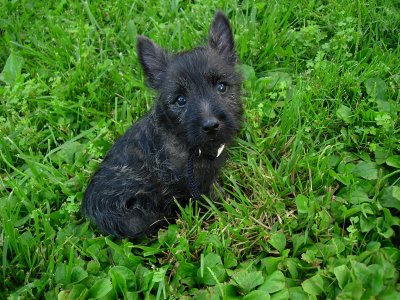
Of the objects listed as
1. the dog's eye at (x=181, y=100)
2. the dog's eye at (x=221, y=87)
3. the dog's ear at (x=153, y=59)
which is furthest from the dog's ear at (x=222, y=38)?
the dog's eye at (x=181, y=100)

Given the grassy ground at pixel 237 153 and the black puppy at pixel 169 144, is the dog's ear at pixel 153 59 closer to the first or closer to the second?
the black puppy at pixel 169 144

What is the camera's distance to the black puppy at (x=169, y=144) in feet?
11.3

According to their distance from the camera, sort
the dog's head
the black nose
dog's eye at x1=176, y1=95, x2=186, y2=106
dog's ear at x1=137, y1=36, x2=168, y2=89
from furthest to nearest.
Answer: dog's ear at x1=137, y1=36, x2=168, y2=89 → dog's eye at x1=176, y1=95, x2=186, y2=106 → the dog's head → the black nose

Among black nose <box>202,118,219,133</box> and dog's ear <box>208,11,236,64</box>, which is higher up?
dog's ear <box>208,11,236,64</box>

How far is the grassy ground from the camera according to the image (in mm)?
3314

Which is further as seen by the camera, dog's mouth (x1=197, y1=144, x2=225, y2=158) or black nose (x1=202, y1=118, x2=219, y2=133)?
dog's mouth (x1=197, y1=144, x2=225, y2=158)

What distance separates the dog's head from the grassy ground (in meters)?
0.58

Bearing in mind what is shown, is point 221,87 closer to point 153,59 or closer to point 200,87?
point 200,87

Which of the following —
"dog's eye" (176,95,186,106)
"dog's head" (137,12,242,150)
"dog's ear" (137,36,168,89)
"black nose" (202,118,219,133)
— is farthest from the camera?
"dog's ear" (137,36,168,89)

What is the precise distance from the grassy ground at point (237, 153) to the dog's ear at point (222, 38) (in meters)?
0.61

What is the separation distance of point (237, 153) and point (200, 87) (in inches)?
38.4

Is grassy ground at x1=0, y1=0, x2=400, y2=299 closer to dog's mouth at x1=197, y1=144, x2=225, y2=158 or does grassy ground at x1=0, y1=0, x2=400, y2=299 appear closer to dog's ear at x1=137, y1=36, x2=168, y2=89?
dog's mouth at x1=197, y1=144, x2=225, y2=158

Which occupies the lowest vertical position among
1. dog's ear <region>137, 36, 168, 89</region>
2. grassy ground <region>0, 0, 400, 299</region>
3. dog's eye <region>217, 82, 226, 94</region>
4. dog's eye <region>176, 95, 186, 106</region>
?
grassy ground <region>0, 0, 400, 299</region>

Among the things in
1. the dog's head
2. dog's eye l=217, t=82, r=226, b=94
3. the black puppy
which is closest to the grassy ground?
the black puppy
